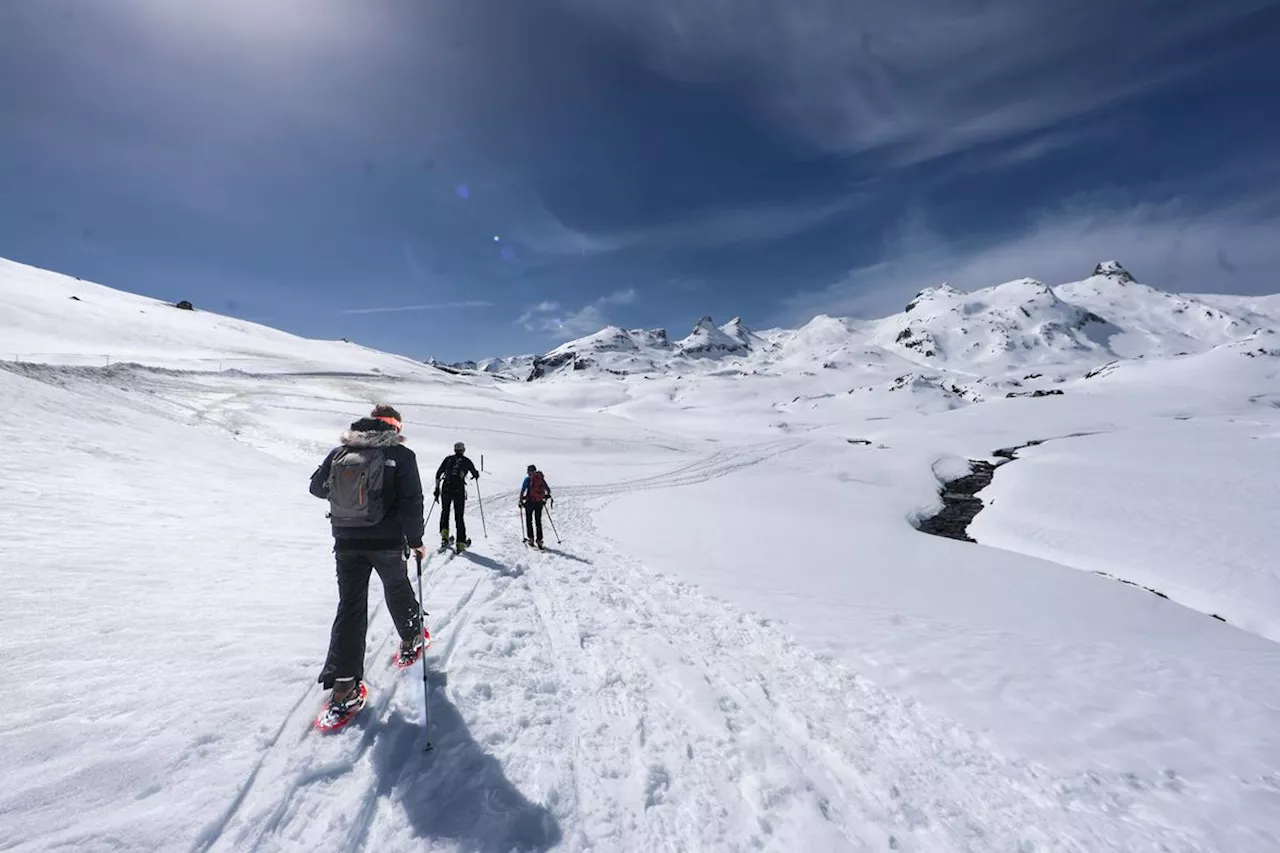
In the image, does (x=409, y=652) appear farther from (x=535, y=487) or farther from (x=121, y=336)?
(x=121, y=336)

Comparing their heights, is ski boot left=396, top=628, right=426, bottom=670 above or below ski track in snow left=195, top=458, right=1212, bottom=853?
above

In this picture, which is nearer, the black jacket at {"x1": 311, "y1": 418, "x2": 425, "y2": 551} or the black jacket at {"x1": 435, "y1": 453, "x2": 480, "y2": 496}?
the black jacket at {"x1": 311, "y1": 418, "x2": 425, "y2": 551}

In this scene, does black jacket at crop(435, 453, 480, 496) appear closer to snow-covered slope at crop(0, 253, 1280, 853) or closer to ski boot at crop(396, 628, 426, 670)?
snow-covered slope at crop(0, 253, 1280, 853)

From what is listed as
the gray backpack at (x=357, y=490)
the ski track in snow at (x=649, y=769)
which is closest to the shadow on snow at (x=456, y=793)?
the ski track in snow at (x=649, y=769)

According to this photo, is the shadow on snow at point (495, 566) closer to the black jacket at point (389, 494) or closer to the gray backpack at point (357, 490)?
the black jacket at point (389, 494)

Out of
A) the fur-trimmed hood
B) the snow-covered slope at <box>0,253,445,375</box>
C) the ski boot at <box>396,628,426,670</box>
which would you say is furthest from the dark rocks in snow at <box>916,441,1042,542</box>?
the snow-covered slope at <box>0,253,445,375</box>

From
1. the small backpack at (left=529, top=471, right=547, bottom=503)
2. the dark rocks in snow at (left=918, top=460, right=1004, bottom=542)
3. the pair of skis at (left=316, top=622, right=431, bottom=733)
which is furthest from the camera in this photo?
the dark rocks in snow at (left=918, top=460, right=1004, bottom=542)

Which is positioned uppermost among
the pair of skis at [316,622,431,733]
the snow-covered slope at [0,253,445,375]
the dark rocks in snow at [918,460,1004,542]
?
the snow-covered slope at [0,253,445,375]

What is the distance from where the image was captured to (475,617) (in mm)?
7551

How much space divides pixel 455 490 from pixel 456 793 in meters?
8.29

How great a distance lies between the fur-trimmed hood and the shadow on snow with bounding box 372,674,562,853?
2644 mm

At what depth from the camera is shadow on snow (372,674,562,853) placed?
3680 mm

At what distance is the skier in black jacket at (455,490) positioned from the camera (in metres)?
11.5

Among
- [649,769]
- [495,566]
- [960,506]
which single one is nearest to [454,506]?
[495,566]
